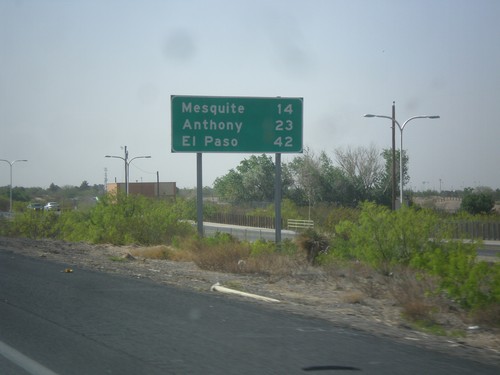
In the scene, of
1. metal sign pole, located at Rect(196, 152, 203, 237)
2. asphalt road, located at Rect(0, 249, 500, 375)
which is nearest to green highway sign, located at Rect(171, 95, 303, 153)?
metal sign pole, located at Rect(196, 152, 203, 237)

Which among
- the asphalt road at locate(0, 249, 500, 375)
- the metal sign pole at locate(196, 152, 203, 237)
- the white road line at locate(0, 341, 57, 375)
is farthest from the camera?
the metal sign pole at locate(196, 152, 203, 237)

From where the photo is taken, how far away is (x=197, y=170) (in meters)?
27.3

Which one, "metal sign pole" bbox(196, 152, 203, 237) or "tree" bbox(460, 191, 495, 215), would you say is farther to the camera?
"tree" bbox(460, 191, 495, 215)

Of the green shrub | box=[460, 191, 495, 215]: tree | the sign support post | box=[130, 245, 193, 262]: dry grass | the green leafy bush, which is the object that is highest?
the sign support post

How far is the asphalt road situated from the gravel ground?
2.19 ft

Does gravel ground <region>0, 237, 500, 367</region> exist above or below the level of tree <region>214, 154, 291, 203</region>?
below

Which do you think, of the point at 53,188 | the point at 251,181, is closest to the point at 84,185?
the point at 53,188

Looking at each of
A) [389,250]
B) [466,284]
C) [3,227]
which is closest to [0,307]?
[466,284]

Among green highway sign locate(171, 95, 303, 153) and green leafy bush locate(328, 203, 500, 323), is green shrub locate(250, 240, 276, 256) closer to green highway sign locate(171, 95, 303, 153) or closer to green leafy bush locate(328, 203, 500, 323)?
green leafy bush locate(328, 203, 500, 323)

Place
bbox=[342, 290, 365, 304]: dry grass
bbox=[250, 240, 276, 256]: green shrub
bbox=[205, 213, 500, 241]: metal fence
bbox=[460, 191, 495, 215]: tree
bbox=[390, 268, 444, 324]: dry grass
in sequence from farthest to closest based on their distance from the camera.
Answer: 1. bbox=[460, 191, 495, 215]: tree
2. bbox=[205, 213, 500, 241]: metal fence
3. bbox=[250, 240, 276, 256]: green shrub
4. bbox=[342, 290, 365, 304]: dry grass
5. bbox=[390, 268, 444, 324]: dry grass

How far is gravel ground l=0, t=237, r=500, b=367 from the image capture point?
11.2 metres

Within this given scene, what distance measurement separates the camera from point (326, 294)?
17.0 metres

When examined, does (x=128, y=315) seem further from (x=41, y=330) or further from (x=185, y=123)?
(x=185, y=123)

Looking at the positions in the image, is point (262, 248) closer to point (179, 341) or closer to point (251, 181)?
point (179, 341)
